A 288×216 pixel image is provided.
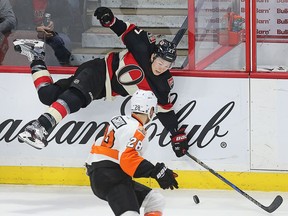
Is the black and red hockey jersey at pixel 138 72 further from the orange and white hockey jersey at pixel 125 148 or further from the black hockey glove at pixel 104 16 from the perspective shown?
the orange and white hockey jersey at pixel 125 148

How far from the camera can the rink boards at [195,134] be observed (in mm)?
6230

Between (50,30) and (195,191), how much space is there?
148 centimetres

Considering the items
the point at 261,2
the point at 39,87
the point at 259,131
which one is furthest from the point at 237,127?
the point at 39,87

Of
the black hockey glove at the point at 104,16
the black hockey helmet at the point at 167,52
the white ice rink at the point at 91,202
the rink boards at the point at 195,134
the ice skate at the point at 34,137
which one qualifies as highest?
the black hockey glove at the point at 104,16

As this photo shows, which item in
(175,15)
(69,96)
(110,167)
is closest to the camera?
(110,167)

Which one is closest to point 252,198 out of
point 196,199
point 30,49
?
point 196,199

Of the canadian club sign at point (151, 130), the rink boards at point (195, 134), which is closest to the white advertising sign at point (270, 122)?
the rink boards at point (195, 134)

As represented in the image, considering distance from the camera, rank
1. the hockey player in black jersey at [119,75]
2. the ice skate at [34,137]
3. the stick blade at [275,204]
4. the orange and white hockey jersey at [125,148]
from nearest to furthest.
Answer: the orange and white hockey jersey at [125,148], the ice skate at [34,137], the stick blade at [275,204], the hockey player in black jersey at [119,75]

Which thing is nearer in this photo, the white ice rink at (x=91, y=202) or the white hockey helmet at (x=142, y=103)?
the white hockey helmet at (x=142, y=103)

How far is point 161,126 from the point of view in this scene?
249 inches

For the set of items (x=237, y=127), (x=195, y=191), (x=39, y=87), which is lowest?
(x=195, y=191)

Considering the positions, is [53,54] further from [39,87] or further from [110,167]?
[110,167]

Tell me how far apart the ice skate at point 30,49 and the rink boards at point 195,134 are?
0.32m

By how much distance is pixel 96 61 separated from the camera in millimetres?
6195
